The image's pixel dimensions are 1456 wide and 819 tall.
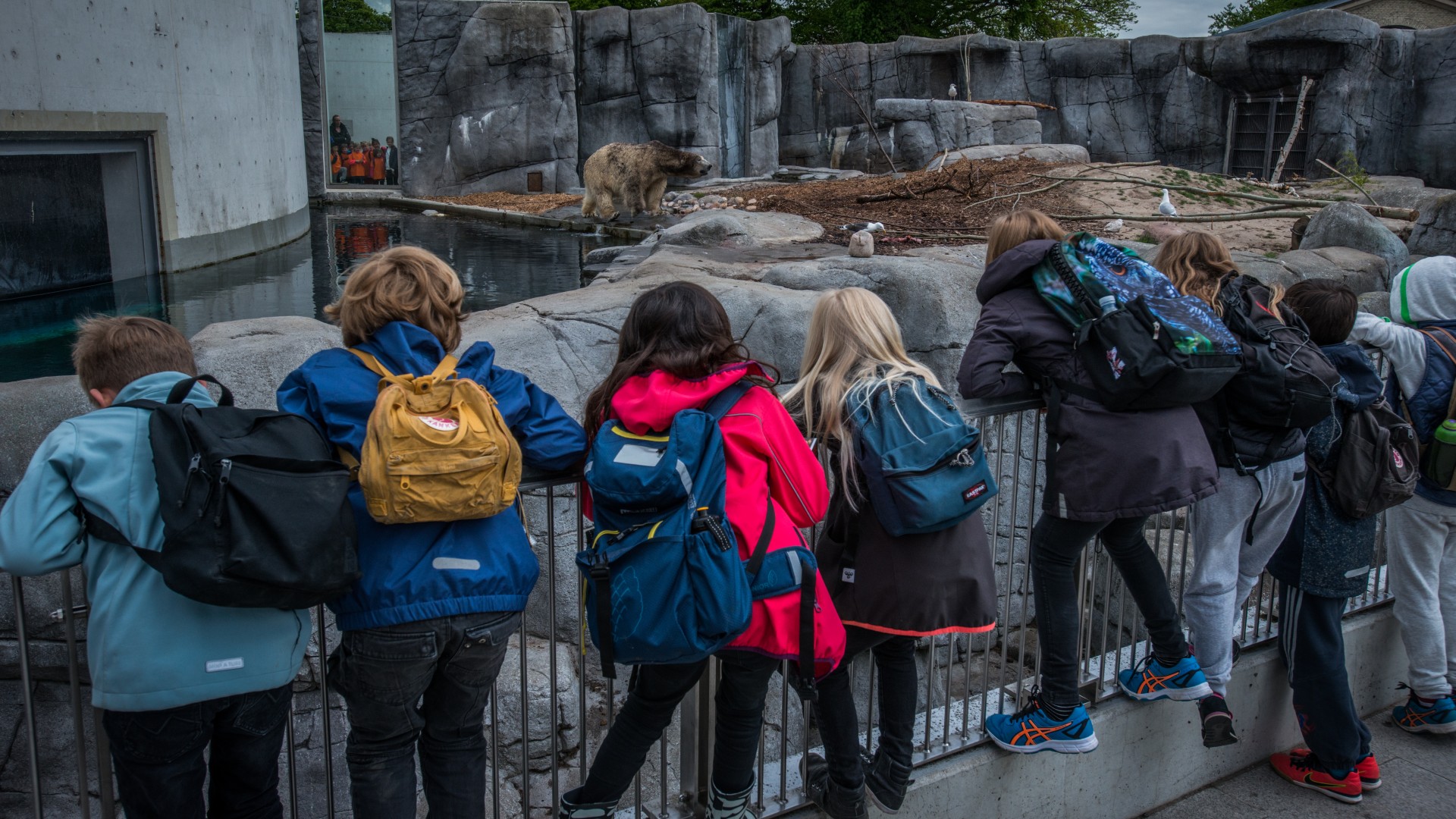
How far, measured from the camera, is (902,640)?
7.93 ft

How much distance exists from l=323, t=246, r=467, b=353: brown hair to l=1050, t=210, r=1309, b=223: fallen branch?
892 centimetres

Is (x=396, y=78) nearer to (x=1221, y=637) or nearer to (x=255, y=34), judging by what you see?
(x=255, y=34)

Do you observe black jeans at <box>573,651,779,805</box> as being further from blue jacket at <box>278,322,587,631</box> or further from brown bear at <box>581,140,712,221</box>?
brown bear at <box>581,140,712,221</box>

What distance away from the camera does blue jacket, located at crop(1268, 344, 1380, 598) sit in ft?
9.87

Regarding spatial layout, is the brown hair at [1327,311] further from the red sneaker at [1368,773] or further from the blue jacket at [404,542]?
the blue jacket at [404,542]

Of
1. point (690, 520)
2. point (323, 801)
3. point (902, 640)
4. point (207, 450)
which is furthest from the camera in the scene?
point (323, 801)

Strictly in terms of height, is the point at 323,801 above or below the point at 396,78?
below

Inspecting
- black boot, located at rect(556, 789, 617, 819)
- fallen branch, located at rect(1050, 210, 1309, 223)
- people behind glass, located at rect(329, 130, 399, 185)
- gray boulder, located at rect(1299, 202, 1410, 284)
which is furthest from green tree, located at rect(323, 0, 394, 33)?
black boot, located at rect(556, 789, 617, 819)

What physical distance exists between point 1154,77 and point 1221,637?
870 inches

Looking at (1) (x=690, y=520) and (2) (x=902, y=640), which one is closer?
(1) (x=690, y=520)

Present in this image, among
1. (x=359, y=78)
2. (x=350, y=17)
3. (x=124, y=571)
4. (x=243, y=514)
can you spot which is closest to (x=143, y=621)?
(x=124, y=571)

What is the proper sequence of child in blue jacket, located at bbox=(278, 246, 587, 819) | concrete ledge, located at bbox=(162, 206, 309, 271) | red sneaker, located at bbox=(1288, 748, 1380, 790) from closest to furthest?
child in blue jacket, located at bbox=(278, 246, 587, 819), red sneaker, located at bbox=(1288, 748, 1380, 790), concrete ledge, located at bbox=(162, 206, 309, 271)

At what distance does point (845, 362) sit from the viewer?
2334mm

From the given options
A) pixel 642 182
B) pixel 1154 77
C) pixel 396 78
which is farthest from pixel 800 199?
pixel 1154 77
